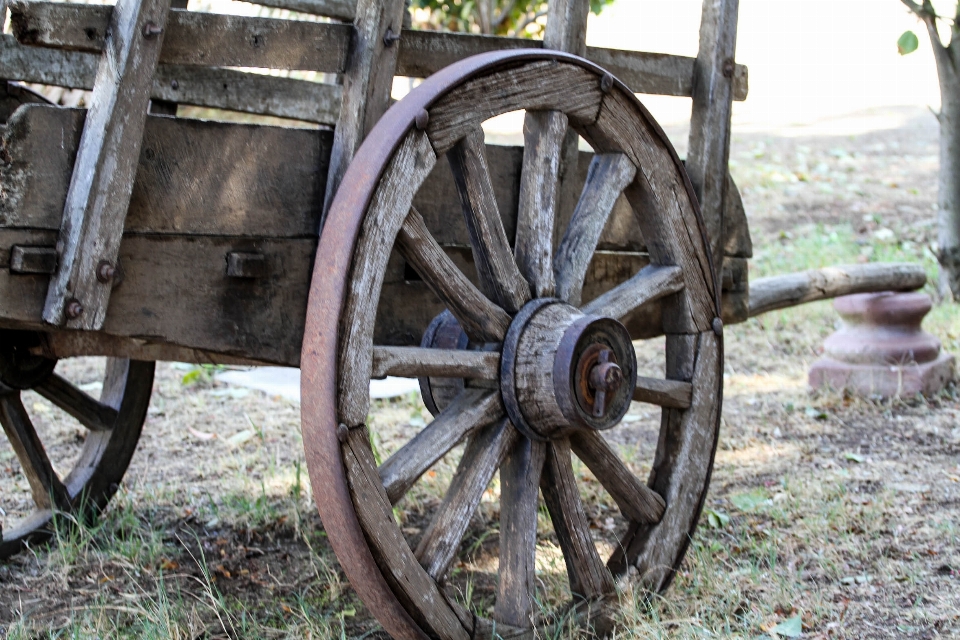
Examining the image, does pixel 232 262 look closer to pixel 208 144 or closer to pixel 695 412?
pixel 208 144

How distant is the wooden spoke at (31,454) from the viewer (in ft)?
9.24

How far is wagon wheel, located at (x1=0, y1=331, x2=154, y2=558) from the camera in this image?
2.74 m

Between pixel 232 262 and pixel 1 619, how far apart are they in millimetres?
1215

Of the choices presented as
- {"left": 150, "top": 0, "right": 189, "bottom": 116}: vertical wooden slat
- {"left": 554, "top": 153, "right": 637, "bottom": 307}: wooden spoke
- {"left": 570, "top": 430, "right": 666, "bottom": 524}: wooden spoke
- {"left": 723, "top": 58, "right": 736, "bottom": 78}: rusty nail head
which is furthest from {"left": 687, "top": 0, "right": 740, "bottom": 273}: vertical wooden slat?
{"left": 150, "top": 0, "right": 189, "bottom": 116}: vertical wooden slat

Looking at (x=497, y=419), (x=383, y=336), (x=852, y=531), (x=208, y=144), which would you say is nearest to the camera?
(x=208, y=144)

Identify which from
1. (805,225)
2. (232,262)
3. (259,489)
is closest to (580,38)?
(232,262)

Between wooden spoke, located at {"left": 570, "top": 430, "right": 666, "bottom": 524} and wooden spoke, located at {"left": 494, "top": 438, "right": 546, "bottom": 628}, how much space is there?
0.15 meters

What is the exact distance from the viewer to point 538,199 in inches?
87.7

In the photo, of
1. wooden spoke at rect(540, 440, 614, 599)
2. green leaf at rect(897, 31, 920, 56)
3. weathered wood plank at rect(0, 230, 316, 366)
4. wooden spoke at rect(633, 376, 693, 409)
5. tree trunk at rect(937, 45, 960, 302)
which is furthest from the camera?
tree trunk at rect(937, 45, 960, 302)

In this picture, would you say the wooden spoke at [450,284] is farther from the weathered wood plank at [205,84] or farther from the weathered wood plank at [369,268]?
the weathered wood plank at [205,84]

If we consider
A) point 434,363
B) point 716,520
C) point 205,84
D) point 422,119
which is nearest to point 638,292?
point 434,363

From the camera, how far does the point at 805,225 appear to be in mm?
7168

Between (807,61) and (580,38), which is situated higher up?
(807,61)

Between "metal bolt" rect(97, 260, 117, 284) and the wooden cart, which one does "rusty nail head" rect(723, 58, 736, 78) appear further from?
"metal bolt" rect(97, 260, 117, 284)
